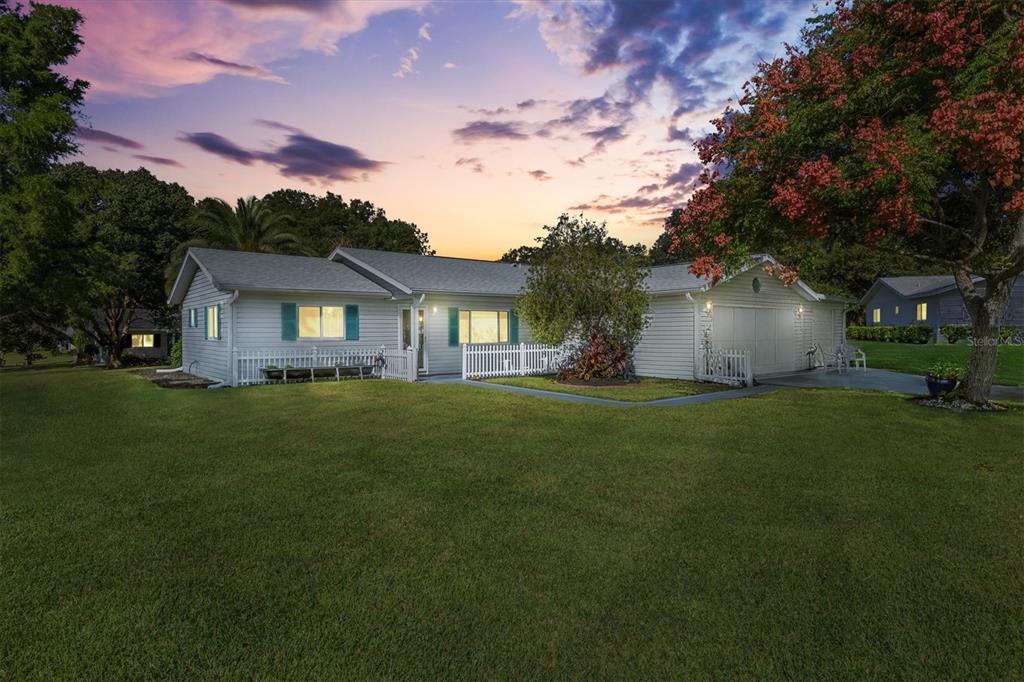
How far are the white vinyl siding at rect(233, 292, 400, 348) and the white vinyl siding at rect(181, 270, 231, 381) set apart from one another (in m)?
0.46

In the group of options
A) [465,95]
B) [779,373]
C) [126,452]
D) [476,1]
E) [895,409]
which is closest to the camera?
[126,452]

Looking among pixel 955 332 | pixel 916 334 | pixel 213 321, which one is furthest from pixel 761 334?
pixel 916 334

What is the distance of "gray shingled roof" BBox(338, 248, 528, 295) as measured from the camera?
19.5m

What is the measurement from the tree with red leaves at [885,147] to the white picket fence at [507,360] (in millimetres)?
7220

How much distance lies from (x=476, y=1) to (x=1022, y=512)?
1094 centimetres

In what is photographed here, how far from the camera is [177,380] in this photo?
18.7m

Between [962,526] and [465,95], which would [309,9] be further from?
[962,526]

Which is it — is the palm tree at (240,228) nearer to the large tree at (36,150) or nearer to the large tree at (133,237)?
the large tree at (133,237)

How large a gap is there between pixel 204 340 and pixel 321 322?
192 inches

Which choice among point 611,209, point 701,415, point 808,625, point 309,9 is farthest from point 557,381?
point 611,209

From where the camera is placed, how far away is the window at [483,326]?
2025 centimetres

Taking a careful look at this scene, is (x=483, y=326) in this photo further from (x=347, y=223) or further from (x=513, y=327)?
(x=347, y=223)

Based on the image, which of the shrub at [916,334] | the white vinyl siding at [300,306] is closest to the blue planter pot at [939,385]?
the white vinyl siding at [300,306]

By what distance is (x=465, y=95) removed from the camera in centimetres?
→ 1521
